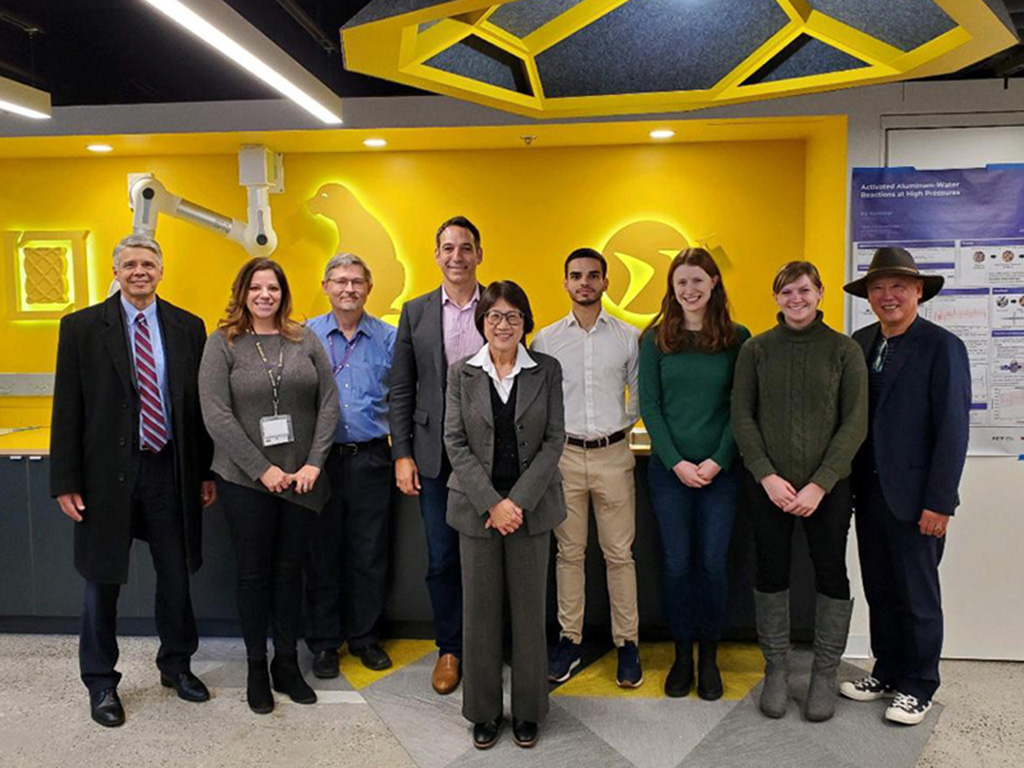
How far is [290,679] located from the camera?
2.96 metres

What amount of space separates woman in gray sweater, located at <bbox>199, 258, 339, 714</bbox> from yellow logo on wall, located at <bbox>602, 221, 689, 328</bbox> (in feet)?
6.80

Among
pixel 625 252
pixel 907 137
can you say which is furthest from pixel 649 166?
pixel 907 137

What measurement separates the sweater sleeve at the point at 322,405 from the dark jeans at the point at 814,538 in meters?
1.52

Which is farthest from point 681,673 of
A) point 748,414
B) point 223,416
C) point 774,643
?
point 223,416

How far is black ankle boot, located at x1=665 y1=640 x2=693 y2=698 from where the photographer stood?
2.98m

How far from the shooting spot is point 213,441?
281 centimetres

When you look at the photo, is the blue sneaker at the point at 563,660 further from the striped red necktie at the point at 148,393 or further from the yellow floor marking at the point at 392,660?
the striped red necktie at the point at 148,393

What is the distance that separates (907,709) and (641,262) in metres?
2.56

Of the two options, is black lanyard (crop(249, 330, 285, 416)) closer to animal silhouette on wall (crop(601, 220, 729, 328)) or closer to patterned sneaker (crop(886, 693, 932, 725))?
animal silhouette on wall (crop(601, 220, 729, 328))

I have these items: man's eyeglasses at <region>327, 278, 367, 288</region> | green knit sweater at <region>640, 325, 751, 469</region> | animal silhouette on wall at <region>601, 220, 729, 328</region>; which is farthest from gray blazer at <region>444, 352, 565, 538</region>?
animal silhouette on wall at <region>601, 220, 729, 328</region>

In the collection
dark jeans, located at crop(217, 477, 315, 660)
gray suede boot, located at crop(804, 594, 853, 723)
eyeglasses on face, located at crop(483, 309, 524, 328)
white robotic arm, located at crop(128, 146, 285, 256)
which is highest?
white robotic arm, located at crop(128, 146, 285, 256)

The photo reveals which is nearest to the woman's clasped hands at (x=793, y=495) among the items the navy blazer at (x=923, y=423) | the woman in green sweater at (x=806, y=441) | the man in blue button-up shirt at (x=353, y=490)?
the woman in green sweater at (x=806, y=441)

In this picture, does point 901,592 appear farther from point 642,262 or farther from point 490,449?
point 642,262

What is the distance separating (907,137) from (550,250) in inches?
74.7
